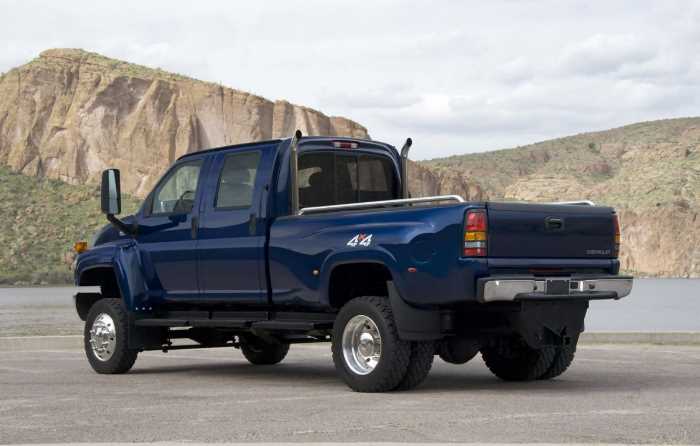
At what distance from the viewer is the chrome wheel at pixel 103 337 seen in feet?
47.9

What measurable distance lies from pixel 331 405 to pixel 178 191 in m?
4.44

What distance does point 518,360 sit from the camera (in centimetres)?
1341

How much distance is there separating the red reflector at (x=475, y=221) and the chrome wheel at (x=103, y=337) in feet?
16.9

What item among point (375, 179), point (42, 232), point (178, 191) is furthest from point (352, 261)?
point (42, 232)

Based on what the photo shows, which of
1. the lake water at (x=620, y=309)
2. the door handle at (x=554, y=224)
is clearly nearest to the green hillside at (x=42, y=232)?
the lake water at (x=620, y=309)

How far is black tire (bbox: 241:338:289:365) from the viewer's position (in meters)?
15.8

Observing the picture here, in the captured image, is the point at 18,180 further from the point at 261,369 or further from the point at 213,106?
the point at 261,369

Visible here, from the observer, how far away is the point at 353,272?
1235 centimetres

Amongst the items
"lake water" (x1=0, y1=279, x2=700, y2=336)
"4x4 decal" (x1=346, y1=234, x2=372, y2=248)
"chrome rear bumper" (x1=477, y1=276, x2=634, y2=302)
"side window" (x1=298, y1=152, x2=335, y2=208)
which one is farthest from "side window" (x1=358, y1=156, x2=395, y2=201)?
"lake water" (x1=0, y1=279, x2=700, y2=336)

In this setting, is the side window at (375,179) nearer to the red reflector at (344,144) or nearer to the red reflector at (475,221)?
the red reflector at (344,144)

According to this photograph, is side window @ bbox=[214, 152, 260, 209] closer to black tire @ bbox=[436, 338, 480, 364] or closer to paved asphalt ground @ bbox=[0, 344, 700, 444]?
paved asphalt ground @ bbox=[0, 344, 700, 444]

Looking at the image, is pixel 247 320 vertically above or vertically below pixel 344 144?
below

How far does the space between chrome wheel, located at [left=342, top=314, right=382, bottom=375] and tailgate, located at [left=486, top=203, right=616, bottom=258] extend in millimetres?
1457

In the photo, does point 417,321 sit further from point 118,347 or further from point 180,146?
point 180,146
